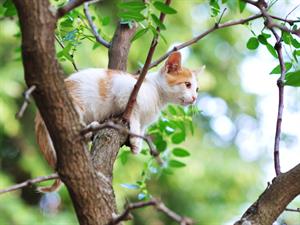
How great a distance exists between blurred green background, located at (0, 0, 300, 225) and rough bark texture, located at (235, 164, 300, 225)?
3.26 metres

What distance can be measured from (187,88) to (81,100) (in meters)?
0.52

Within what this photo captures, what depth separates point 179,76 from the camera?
8.28 feet

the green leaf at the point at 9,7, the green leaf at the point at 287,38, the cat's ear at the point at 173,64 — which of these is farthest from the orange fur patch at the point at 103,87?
the green leaf at the point at 287,38

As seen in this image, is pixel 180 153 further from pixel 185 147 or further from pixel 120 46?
pixel 185 147

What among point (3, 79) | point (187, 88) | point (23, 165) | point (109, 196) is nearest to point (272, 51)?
point (109, 196)

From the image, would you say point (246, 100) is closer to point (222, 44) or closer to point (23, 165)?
point (222, 44)

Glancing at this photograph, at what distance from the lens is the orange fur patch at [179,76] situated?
2.49 m

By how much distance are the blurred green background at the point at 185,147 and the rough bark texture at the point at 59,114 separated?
11.2 feet

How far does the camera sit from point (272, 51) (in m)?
1.70

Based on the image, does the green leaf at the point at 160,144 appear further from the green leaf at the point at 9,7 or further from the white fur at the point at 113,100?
the green leaf at the point at 9,7

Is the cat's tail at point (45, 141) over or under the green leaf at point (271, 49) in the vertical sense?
under

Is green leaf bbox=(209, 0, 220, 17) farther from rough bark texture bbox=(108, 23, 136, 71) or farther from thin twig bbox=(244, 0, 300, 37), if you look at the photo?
rough bark texture bbox=(108, 23, 136, 71)

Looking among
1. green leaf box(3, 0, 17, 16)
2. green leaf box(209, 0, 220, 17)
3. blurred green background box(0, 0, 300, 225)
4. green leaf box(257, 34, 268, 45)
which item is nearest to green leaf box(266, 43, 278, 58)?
green leaf box(257, 34, 268, 45)

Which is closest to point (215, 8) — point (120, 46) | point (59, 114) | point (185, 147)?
point (120, 46)
